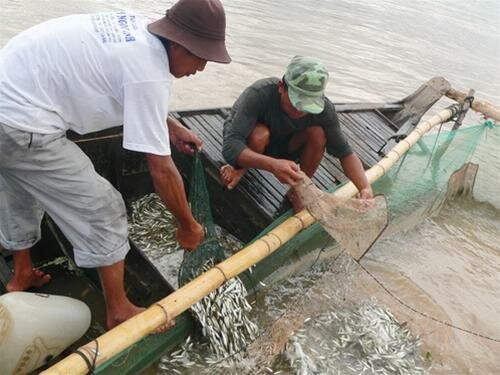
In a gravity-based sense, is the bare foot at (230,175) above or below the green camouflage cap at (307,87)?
below

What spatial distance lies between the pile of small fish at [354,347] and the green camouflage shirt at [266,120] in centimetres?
164

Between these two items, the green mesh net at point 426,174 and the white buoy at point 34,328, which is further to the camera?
the green mesh net at point 426,174

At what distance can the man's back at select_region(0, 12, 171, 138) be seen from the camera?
258cm

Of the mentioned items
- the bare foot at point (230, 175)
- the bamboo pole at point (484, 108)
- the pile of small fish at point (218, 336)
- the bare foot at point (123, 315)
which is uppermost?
the bamboo pole at point (484, 108)

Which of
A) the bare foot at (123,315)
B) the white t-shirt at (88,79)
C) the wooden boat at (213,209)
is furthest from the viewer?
the wooden boat at (213,209)

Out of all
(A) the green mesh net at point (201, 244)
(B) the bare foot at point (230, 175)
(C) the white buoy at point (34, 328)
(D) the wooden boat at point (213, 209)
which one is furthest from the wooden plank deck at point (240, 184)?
(C) the white buoy at point (34, 328)

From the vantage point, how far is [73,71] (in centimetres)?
260

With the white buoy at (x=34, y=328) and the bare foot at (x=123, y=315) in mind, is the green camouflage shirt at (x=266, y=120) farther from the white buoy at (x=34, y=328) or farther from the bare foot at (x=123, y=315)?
the white buoy at (x=34, y=328)

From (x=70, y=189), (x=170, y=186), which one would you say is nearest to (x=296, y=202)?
(x=170, y=186)

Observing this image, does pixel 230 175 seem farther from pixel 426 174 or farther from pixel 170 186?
pixel 426 174

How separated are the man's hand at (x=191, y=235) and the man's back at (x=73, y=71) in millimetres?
990

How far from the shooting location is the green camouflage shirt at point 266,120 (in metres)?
4.26

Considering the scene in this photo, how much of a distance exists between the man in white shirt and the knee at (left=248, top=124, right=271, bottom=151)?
1.56 metres

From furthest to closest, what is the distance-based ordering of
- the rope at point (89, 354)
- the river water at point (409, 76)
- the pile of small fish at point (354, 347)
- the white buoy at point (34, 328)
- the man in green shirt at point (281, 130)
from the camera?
the river water at point (409, 76)
the man in green shirt at point (281, 130)
the pile of small fish at point (354, 347)
the white buoy at point (34, 328)
the rope at point (89, 354)
